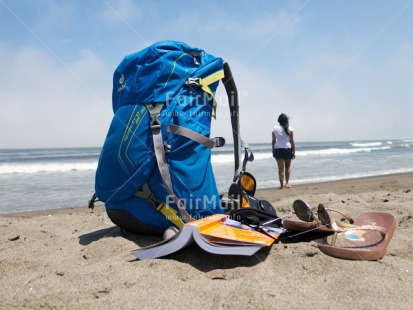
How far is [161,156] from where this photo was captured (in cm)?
249

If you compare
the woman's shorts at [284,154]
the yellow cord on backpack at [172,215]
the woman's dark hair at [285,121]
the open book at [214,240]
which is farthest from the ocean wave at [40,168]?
the open book at [214,240]

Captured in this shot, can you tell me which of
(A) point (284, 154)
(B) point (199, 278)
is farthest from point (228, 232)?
(A) point (284, 154)

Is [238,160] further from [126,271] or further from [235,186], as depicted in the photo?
[126,271]

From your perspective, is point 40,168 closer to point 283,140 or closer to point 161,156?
point 283,140

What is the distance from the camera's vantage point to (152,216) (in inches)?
104

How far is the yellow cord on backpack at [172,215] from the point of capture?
8.41 feet

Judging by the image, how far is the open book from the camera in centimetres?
208

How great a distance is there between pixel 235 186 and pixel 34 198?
529cm

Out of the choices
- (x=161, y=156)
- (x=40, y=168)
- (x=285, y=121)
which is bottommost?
(x=40, y=168)

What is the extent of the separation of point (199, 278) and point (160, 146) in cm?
99

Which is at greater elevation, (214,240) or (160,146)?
(160,146)

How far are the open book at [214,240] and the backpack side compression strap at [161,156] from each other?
0.28 metres

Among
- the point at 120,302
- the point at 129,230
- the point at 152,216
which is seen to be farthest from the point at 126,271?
the point at 129,230

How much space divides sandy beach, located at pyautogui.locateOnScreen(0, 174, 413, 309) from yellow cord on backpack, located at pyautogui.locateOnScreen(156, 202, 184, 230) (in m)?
0.27
